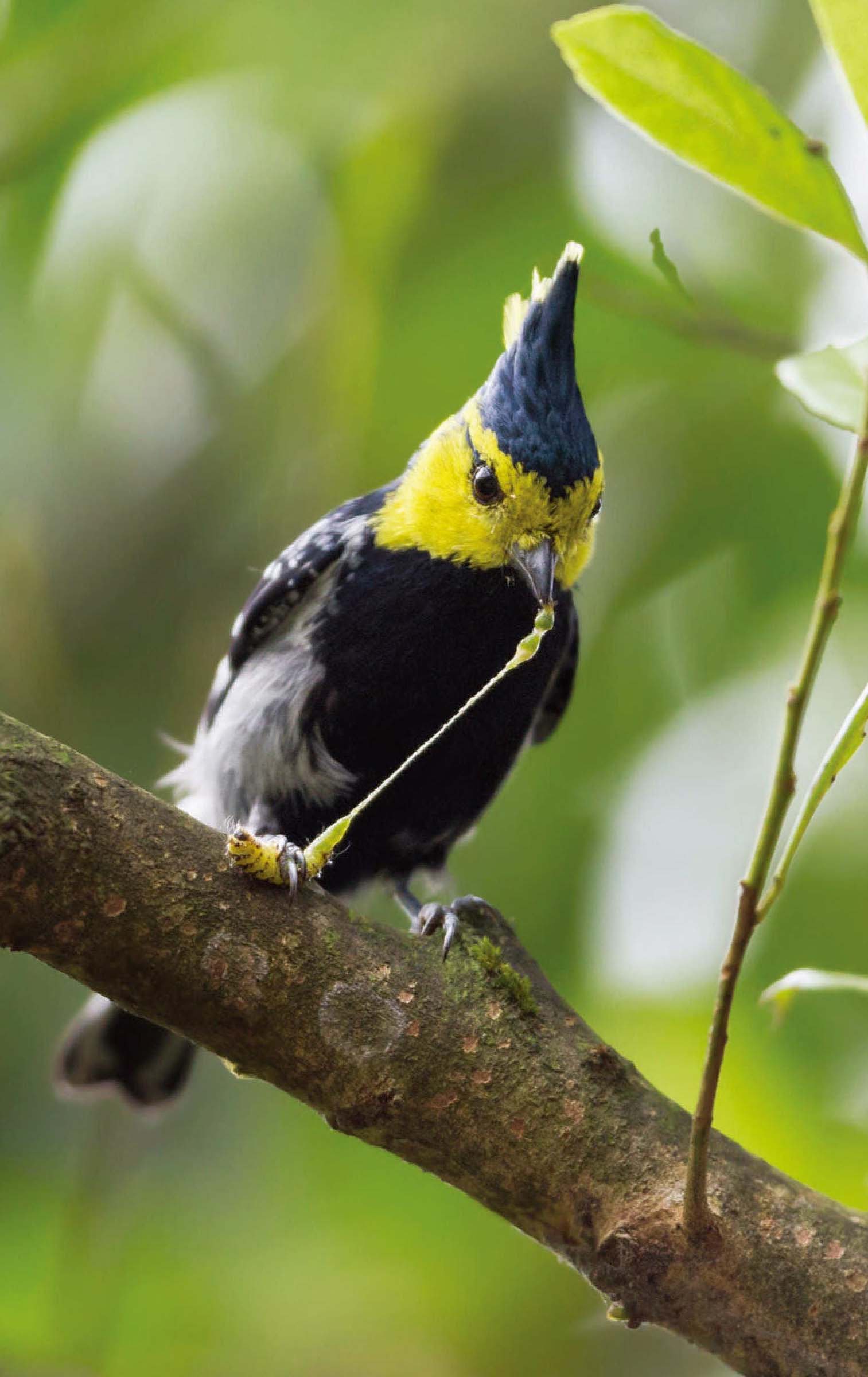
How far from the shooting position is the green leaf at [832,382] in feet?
4.11

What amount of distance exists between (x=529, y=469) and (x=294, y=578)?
0.66 m

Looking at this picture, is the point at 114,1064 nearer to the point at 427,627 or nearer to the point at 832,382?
the point at 427,627

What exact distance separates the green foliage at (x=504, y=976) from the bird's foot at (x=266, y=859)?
323 millimetres

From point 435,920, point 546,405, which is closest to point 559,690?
point 546,405

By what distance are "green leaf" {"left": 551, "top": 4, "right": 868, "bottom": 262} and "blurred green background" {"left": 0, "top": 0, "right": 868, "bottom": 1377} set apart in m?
2.19

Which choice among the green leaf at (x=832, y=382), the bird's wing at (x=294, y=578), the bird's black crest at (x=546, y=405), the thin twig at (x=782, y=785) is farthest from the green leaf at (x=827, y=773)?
the bird's wing at (x=294, y=578)

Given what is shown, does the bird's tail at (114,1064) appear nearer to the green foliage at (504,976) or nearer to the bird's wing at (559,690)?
the bird's wing at (559,690)

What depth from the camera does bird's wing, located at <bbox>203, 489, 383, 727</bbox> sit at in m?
3.37

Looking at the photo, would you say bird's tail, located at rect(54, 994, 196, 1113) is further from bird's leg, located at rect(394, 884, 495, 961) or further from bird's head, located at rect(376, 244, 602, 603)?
bird's head, located at rect(376, 244, 602, 603)

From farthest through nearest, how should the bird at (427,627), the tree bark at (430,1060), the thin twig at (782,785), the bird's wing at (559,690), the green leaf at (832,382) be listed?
1. the bird's wing at (559,690)
2. the bird at (427,627)
3. the tree bark at (430,1060)
4. the green leaf at (832,382)
5. the thin twig at (782,785)

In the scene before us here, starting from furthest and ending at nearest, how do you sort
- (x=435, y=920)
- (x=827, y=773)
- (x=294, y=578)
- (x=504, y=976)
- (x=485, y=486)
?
1. (x=294, y=578)
2. (x=485, y=486)
3. (x=435, y=920)
4. (x=504, y=976)
5. (x=827, y=773)

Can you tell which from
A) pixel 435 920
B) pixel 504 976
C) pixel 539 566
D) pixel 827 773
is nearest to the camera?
pixel 827 773

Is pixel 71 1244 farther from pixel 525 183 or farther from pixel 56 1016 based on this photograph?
pixel 525 183

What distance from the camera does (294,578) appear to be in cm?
336
